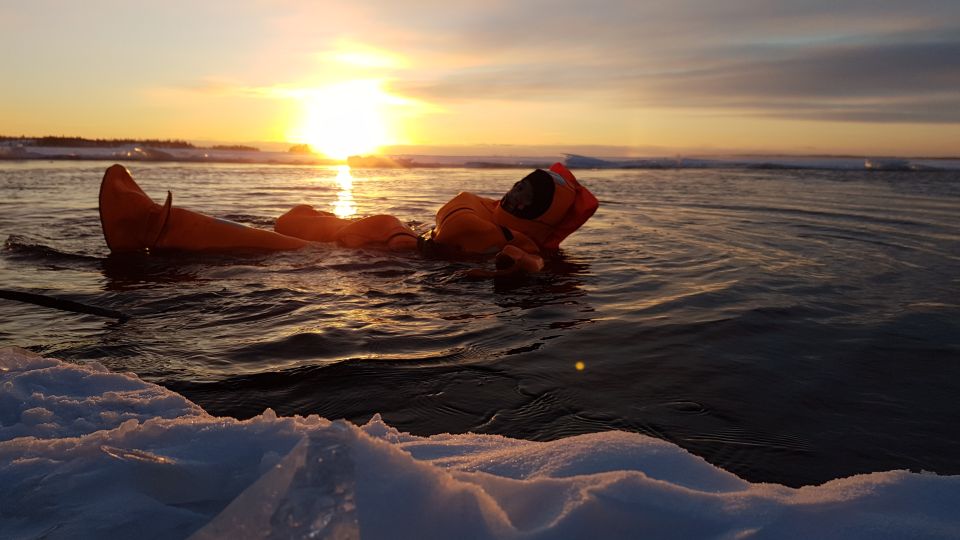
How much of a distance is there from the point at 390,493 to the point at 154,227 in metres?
5.77

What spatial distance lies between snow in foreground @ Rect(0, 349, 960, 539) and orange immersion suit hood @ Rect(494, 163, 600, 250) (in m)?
5.22

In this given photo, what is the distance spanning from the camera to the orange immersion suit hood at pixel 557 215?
6.68 metres

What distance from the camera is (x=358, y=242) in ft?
22.1

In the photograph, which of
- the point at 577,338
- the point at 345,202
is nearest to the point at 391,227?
the point at 577,338

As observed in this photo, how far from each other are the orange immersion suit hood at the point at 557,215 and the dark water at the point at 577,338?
43 centimetres

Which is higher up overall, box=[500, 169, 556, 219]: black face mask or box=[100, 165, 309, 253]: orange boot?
box=[500, 169, 556, 219]: black face mask

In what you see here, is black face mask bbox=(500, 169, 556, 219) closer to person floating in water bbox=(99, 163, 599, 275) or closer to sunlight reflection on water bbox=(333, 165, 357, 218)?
person floating in water bbox=(99, 163, 599, 275)

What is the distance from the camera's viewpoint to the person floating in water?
586 cm

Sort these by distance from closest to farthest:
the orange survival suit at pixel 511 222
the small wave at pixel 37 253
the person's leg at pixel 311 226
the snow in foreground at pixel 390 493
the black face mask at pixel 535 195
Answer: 1. the snow in foreground at pixel 390 493
2. the small wave at pixel 37 253
3. the orange survival suit at pixel 511 222
4. the black face mask at pixel 535 195
5. the person's leg at pixel 311 226

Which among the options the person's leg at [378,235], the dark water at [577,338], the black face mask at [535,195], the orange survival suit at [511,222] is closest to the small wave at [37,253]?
the dark water at [577,338]

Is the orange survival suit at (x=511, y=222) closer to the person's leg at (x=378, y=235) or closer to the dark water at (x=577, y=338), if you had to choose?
the person's leg at (x=378, y=235)

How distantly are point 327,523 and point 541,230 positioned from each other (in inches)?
231

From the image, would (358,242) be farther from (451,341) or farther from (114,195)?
(451,341)

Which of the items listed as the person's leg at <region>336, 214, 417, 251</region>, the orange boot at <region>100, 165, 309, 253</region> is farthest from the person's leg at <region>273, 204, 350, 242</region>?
the orange boot at <region>100, 165, 309, 253</region>
